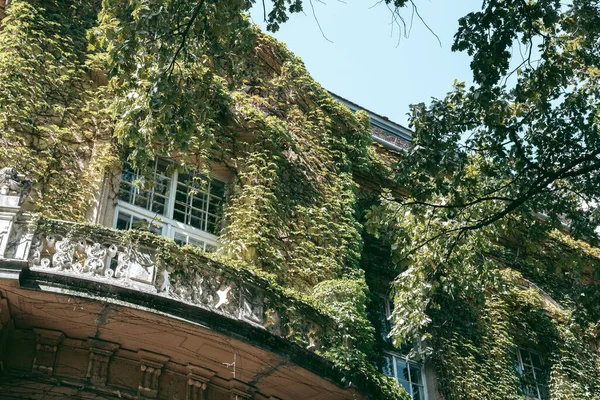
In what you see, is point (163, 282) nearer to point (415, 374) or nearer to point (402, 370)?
point (402, 370)

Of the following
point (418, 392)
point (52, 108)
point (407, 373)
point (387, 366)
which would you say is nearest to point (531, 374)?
point (418, 392)

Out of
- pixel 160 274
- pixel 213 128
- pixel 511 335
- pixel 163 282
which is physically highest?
pixel 213 128

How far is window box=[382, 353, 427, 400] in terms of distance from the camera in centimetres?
1530

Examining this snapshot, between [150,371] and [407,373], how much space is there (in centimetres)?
611

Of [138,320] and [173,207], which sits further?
[173,207]

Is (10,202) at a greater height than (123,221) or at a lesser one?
lesser

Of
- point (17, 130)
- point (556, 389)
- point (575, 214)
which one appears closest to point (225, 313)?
point (17, 130)

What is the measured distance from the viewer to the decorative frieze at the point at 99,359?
35.3 ft

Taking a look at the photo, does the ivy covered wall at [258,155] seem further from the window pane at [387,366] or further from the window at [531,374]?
the window pane at [387,366]

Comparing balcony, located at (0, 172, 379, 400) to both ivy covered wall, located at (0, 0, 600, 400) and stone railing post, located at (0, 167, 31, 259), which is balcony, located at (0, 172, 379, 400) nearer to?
stone railing post, located at (0, 167, 31, 259)

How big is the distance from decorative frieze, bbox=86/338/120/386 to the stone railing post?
1.69 m

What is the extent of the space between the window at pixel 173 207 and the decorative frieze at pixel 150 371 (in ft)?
8.50

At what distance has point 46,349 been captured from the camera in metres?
10.7

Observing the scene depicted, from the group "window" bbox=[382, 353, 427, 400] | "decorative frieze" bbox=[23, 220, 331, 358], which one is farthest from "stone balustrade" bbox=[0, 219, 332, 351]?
"window" bbox=[382, 353, 427, 400]
